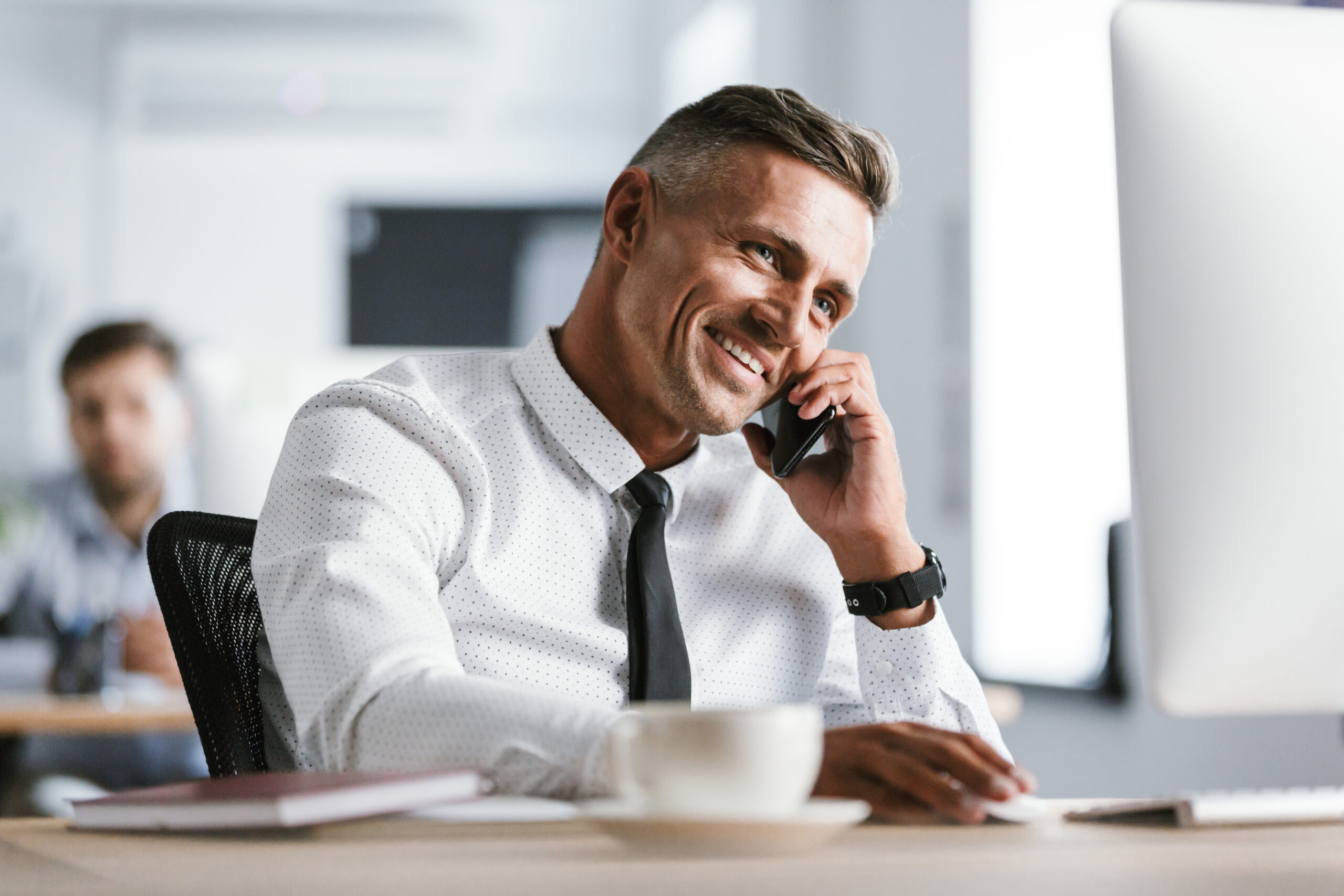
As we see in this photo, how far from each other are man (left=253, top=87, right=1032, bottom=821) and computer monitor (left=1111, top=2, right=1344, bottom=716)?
24.0 inches

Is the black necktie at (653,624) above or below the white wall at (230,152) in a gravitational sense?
below

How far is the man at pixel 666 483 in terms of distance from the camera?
1.30 metres

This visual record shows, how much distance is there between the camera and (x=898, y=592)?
1467mm

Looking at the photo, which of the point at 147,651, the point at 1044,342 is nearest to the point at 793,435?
the point at 147,651

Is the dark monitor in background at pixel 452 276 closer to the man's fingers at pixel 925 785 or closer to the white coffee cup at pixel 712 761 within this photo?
the man's fingers at pixel 925 785

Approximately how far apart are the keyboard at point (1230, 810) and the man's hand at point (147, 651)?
8.48 feet

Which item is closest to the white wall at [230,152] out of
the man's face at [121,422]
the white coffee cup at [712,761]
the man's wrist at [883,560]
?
the man's face at [121,422]

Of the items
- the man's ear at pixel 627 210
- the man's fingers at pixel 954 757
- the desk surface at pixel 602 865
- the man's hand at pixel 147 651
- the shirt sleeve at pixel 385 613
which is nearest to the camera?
the desk surface at pixel 602 865

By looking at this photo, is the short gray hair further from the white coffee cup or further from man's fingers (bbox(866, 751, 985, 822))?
the white coffee cup

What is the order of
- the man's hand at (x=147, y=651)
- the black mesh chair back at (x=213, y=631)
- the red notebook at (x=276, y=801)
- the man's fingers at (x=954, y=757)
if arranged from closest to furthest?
the red notebook at (x=276, y=801) → the man's fingers at (x=954, y=757) → the black mesh chair back at (x=213, y=631) → the man's hand at (x=147, y=651)

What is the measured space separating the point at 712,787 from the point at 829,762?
10.0 inches

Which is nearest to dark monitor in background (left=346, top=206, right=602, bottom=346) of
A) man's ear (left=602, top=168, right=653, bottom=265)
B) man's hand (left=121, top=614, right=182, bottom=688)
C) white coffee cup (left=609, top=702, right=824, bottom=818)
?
man's hand (left=121, top=614, right=182, bottom=688)

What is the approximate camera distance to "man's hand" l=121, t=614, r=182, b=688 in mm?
2988

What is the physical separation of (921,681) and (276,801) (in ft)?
3.15
